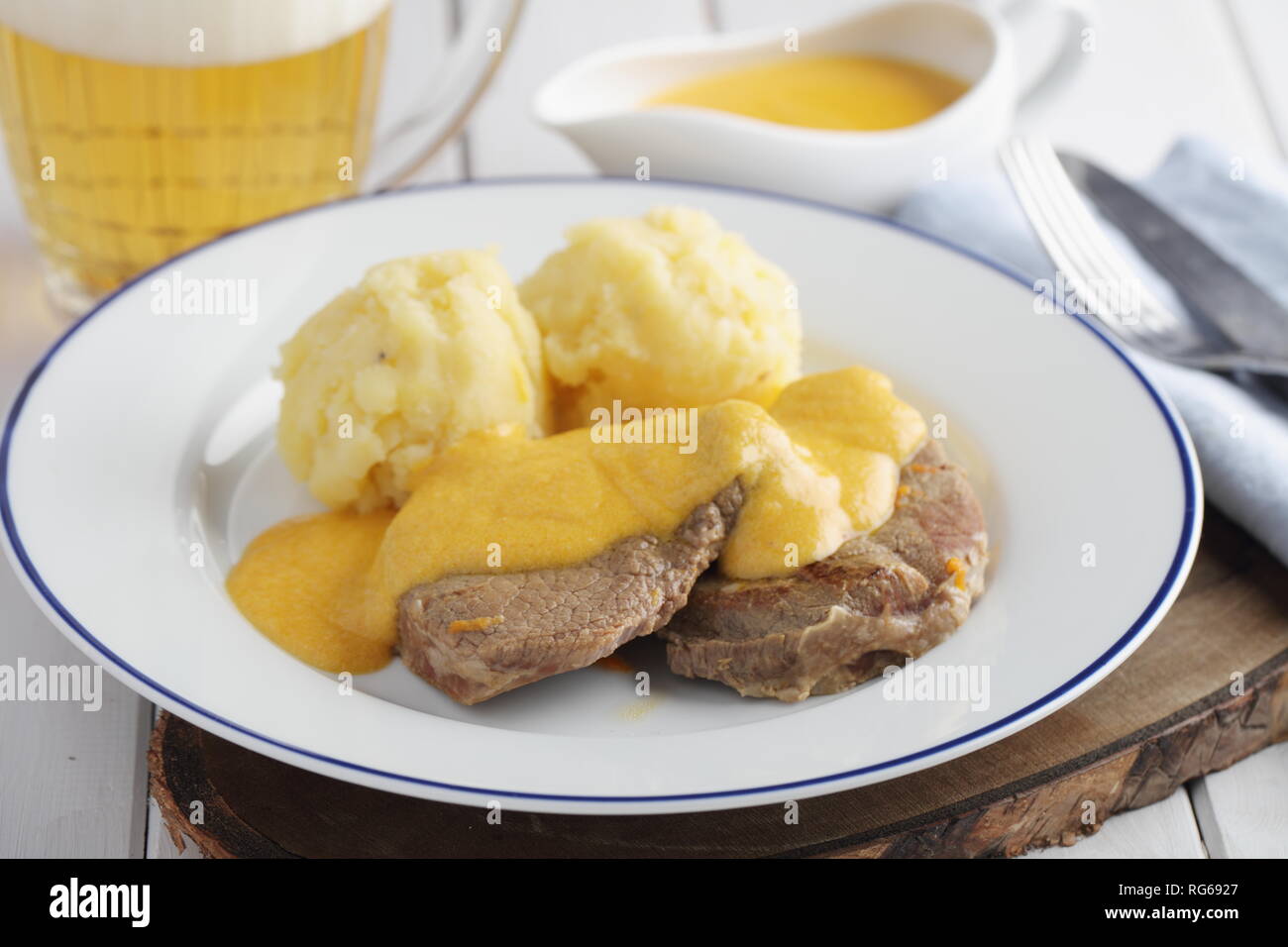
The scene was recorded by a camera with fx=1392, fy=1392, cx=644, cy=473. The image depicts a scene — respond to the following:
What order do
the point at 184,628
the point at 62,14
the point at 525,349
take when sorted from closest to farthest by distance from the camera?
the point at 184,628 < the point at 525,349 < the point at 62,14

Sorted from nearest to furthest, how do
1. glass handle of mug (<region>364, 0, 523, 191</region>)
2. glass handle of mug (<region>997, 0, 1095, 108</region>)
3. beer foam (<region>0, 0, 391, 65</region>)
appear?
beer foam (<region>0, 0, 391, 65</region>) → glass handle of mug (<region>364, 0, 523, 191</region>) → glass handle of mug (<region>997, 0, 1095, 108</region>)

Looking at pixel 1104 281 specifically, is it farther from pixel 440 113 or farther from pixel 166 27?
pixel 166 27

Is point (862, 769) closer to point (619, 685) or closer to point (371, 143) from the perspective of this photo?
point (619, 685)

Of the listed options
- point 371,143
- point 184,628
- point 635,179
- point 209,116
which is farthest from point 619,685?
point 371,143

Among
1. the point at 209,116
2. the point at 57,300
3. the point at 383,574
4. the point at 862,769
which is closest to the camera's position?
the point at 862,769

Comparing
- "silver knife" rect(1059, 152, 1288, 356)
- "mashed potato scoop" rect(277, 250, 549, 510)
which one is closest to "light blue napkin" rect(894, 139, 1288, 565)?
"silver knife" rect(1059, 152, 1288, 356)

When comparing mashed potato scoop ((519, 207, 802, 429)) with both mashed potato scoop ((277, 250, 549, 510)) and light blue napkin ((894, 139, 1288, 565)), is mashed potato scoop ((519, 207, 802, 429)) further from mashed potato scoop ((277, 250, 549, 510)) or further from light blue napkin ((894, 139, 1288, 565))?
light blue napkin ((894, 139, 1288, 565))

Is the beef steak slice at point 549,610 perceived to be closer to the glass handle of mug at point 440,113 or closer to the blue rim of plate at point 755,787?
the blue rim of plate at point 755,787

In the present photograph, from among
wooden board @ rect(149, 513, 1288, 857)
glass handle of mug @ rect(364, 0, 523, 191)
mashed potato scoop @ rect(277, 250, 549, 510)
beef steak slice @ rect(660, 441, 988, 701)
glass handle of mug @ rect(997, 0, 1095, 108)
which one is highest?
glass handle of mug @ rect(997, 0, 1095, 108)
